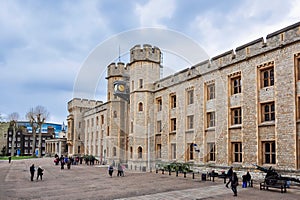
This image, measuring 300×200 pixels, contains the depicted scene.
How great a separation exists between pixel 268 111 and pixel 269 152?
285cm

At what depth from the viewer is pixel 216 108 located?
84.4ft

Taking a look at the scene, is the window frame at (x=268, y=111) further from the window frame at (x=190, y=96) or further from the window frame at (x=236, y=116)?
the window frame at (x=190, y=96)

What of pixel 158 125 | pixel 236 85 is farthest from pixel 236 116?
pixel 158 125

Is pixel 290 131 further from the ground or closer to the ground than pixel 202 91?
closer to the ground

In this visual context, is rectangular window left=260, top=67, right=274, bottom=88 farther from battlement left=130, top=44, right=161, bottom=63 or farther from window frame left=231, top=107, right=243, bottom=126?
battlement left=130, top=44, right=161, bottom=63

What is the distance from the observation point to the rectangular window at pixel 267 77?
68.9 ft

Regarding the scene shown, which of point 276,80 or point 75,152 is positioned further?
point 75,152

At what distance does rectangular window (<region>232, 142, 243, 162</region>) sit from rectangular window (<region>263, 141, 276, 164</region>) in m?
2.31

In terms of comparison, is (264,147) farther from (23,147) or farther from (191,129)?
(23,147)

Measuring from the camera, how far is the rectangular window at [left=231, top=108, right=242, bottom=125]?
23561 millimetres

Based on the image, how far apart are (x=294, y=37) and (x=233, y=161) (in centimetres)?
1029

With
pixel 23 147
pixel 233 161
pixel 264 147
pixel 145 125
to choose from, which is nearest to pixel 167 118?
pixel 145 125

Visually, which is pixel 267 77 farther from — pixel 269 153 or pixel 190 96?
pixel 190 96

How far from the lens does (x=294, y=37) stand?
19078 mm
